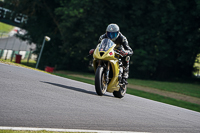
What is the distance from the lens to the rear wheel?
7992 mm

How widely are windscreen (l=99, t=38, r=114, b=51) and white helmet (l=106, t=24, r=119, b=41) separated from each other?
363 millimetres

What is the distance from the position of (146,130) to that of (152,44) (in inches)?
1039

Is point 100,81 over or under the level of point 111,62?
under

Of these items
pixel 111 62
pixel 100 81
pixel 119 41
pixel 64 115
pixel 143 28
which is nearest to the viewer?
pixel 64 115

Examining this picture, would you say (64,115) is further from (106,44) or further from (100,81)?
(106,44)

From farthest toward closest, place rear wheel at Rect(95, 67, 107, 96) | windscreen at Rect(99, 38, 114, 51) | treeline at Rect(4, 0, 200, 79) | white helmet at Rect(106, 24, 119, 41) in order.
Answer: treeline at Rect(4, 0, 200, 79) → white helmet at Rect(106, 24, 119, 41) → windscreen at Rect(99, 38, 114, 51) → rear wheel at Rect(95, 67, 107, 96)

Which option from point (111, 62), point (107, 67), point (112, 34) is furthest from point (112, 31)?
point (107, 67)

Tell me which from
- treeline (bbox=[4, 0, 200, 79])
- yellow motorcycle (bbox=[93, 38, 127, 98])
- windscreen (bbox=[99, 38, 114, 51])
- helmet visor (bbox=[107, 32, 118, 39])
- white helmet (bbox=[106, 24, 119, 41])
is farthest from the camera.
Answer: treeline (bbox=[4, 0, 200, 79])

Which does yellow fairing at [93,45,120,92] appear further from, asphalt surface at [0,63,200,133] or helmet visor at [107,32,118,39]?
asphalt surface at [0,63,200,133]

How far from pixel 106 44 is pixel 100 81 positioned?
3.47 ft

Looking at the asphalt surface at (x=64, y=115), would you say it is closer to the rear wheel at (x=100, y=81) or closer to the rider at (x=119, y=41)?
the rear wheel at (x=100, y=81)

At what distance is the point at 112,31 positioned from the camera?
8.84m

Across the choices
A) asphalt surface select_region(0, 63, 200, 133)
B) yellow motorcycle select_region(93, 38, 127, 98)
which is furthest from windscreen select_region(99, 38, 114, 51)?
asphalt surface select_region(0, 63, 200, 133)

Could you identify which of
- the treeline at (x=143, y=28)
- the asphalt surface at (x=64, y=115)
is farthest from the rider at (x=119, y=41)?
the treeline at (x=143, y=28)
